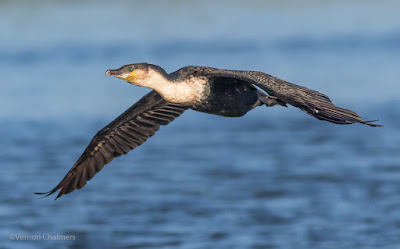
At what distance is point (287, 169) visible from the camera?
649 inches

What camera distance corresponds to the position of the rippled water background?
1348 centimetres

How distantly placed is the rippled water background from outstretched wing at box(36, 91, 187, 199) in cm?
316

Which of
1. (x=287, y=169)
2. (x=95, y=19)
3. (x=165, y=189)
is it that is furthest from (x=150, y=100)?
(x=95, y=19)

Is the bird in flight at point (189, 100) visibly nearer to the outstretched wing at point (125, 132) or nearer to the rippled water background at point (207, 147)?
the outstretched wing at point (125, 132)

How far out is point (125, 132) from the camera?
977cm

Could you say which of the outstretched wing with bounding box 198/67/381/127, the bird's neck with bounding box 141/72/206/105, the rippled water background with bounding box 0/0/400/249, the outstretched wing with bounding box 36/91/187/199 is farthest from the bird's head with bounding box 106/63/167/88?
the rippled water background with bounding box 0/0/400/249

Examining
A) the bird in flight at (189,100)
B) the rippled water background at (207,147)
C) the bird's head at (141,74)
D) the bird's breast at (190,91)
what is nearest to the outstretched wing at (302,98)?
the bird in flight at (189,100)

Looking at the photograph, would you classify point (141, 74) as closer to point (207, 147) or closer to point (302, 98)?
point (302, 98)

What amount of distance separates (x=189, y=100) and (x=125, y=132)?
1390mm

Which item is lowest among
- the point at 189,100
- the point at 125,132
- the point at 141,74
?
the point at 125,132

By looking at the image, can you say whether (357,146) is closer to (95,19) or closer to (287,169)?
(287,169)

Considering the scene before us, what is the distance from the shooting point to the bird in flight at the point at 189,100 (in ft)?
24.8

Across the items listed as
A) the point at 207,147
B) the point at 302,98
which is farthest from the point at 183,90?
the point at 207,147

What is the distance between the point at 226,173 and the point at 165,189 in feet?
4.50
